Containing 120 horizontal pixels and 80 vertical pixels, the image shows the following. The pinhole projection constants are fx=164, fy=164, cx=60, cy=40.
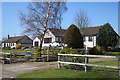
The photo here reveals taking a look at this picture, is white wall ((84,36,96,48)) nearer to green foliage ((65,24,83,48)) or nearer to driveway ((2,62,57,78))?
green foliage ((65,24,83,48))

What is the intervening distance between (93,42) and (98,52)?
14269mm

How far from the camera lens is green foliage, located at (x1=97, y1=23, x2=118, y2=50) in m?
35.0

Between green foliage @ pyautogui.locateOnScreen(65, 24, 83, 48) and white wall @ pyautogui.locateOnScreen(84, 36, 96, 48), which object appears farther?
white wall @ pyautogui.locateOnScreen(84, 36, 96, 48)

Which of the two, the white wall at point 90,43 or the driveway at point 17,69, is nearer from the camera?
the driveway at point 17,69

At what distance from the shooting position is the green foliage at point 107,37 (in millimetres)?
35000

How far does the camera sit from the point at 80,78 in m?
7.92

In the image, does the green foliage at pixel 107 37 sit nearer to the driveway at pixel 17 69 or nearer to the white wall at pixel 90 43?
the white wall at pixel 90 43

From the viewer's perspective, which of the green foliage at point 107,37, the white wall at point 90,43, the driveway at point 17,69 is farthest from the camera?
the white wall at point 90,43

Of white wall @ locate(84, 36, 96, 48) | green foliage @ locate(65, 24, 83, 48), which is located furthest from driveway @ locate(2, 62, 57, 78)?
white wall @ locate(84, 36, 96, 48)

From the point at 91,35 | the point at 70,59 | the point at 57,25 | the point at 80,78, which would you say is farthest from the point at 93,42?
the point at 80,78

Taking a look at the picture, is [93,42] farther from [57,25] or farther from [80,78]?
[80,78]

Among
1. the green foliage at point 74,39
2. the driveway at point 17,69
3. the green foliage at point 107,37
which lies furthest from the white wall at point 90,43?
the driveway at point 17,69

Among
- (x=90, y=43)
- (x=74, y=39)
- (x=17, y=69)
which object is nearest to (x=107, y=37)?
(x=90, y=43)

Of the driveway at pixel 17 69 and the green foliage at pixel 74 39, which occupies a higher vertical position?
the green foliage at pixel 74 39
